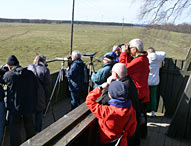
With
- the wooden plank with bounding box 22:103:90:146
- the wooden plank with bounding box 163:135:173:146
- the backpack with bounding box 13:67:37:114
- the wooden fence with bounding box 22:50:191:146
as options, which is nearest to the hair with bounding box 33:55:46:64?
the backpack with bounding box 13:67:37:114

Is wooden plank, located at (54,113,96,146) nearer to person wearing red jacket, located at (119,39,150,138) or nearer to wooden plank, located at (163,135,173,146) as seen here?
person wearing red jacket, located at (119,39,150,138)

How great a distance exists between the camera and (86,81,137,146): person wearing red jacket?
6.65 ft

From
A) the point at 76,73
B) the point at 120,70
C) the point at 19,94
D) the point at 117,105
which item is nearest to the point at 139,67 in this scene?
the point at 120,70

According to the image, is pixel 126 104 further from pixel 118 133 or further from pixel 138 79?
pixel 138 79

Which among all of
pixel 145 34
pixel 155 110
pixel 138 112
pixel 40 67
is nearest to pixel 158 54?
pixel 155 110

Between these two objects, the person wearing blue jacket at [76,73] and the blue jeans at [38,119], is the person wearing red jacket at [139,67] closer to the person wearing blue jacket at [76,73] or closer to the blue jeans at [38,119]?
the person wearing blue jacket at [76,73]

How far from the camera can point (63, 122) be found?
6.70 ft

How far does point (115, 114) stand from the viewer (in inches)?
79.4

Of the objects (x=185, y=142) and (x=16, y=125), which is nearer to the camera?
(x=16, y=125)

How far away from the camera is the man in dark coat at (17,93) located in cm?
303

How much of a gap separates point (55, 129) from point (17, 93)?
1462 millimetres

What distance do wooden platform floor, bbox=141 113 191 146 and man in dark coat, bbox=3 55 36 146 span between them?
2.04m

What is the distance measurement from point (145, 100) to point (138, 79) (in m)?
0.44

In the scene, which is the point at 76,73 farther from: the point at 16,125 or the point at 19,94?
the point at 16,125
